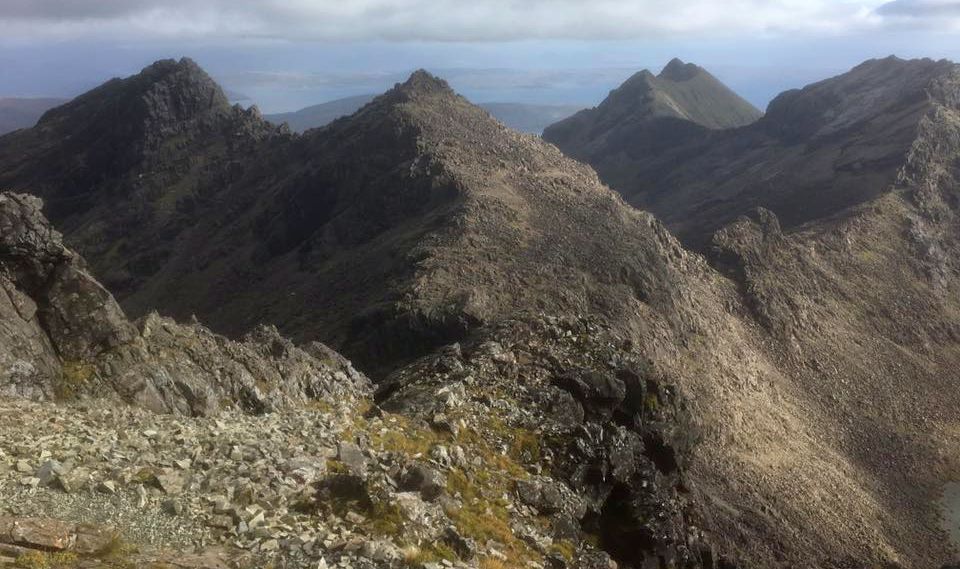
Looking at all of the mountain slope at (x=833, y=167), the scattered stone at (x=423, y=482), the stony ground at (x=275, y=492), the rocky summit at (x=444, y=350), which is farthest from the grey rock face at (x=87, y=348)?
the mountain slope at (x=833, y=167)

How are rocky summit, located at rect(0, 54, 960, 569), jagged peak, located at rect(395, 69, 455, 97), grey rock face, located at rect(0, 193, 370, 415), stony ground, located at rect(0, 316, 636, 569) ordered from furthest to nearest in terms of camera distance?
1. jagged peak, located at rect(395, 69, 455, 97)
2. grey rock face, located at rect(0, 193, 370, 415)
3. rocky summit, located at rect(0, 54, 960, 569)
4. stony ground, located at rect(0, 316, 636, 569)

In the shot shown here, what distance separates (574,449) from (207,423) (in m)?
16.0

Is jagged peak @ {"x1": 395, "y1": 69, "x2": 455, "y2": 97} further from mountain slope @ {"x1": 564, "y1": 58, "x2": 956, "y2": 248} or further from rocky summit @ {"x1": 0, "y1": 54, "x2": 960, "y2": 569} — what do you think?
mountain slope @ {"x1": 564, "y1": 58, "x2": 956, "y2": 248}

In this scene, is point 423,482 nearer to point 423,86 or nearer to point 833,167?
point 423,86

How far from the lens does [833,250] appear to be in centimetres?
10644

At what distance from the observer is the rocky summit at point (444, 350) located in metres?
22.1

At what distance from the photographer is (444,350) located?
147 feet

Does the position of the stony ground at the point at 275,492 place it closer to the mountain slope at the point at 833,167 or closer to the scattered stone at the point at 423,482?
the scattered stone at the point at 423,482

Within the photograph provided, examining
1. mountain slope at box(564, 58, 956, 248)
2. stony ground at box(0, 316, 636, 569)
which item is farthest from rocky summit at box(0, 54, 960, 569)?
mountain slope at box(564, 58, 956, 248)

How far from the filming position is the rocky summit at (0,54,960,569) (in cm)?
2212

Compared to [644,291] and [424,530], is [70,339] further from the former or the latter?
[644,291]

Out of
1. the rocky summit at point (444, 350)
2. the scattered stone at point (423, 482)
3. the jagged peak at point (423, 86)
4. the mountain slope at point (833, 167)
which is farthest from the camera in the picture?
the mountain slope at point (833, 167)

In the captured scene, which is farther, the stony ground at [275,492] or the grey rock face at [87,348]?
the grey rock face at [87,348]

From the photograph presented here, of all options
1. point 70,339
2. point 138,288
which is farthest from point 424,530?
point 138,288
